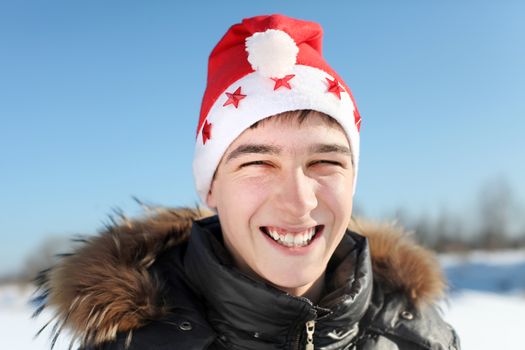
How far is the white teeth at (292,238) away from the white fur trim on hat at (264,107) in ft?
1.35

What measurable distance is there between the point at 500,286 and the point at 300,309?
19995 mm

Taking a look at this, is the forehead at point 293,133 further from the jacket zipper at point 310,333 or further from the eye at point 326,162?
the jacket zipper at point 310,333

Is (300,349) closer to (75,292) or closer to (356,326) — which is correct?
(356,326)

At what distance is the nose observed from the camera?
1.86 metres

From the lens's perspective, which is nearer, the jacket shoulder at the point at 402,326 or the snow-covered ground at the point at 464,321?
the jacket shoulder at the point at 402,326

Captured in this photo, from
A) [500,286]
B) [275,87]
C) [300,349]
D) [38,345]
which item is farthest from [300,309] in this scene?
[500,286]

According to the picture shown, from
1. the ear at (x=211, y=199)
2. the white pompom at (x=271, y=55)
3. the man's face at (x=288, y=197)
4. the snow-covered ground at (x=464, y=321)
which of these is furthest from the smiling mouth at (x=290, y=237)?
the snow-covered ground at (x=464, y=321)

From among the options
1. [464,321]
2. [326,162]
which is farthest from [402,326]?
[464,321]

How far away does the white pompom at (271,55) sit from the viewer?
2035mm

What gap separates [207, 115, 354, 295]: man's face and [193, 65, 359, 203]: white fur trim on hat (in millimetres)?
49

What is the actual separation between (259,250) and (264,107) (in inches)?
21.2

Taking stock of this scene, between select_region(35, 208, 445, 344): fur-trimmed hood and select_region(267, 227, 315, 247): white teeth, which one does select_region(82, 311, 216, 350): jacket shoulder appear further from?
select_region(267, 227, 315, 247): white teeth

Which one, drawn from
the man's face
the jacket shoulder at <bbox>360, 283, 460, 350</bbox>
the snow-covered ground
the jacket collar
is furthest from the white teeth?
the snow-covered ground

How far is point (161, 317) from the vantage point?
6.44ft
